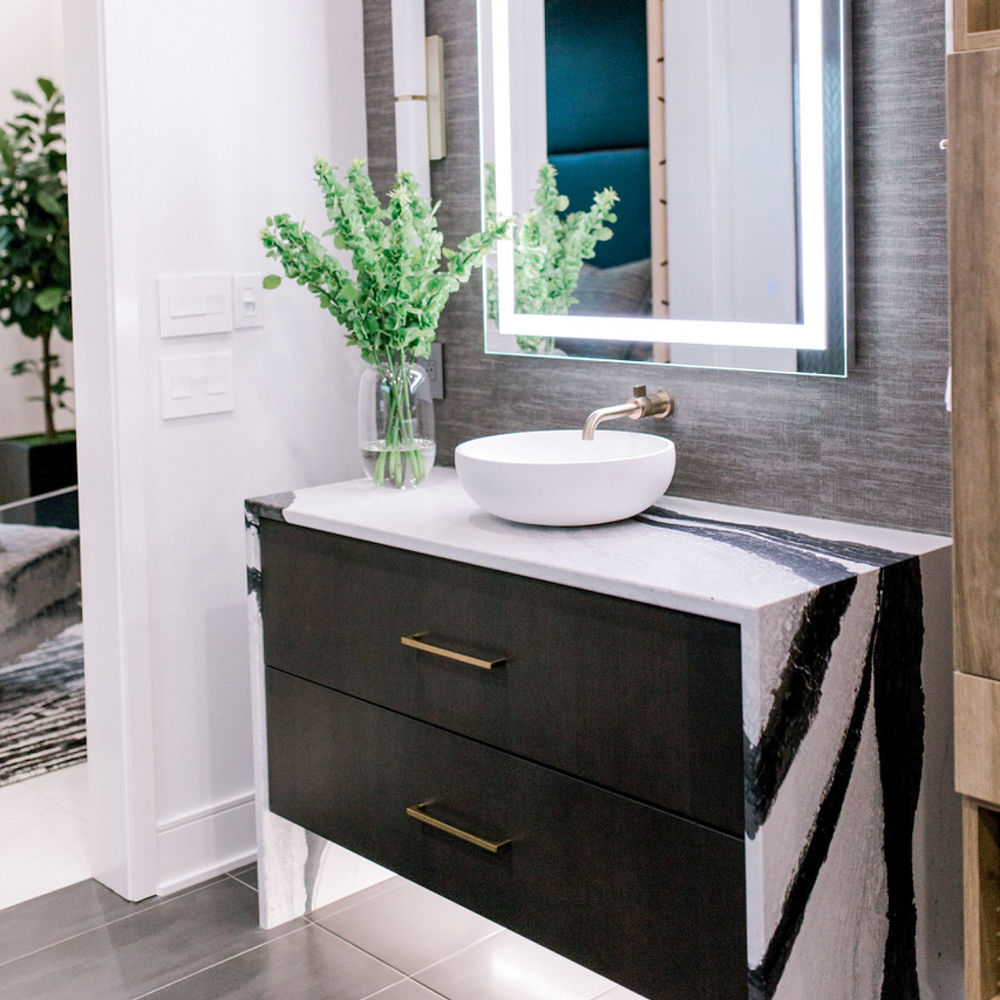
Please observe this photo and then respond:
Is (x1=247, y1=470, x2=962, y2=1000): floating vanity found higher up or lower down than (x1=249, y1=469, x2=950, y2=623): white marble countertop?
lower down

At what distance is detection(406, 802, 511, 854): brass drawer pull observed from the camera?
1.91 m

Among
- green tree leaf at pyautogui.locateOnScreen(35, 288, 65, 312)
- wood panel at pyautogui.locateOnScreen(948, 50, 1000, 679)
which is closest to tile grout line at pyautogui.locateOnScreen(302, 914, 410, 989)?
wood panel at pyautogui.locateOnScreen(948, 50, 1000, 679)

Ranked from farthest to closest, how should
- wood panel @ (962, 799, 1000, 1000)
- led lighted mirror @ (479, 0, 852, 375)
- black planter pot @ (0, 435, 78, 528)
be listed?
1. black planter pot @ (0, 435, 78, 528)
2. led lighted mirror @ (479, 0, 852, 375)
3. wood panel @ (962, 799, 1000, 1000)

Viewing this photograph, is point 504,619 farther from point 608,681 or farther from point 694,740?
point 694,740

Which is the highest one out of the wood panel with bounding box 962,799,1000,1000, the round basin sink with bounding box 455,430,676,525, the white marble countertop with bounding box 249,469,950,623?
the round basin sink with bounding box 455,430,676,525

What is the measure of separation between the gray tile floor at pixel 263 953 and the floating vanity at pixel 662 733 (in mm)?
246

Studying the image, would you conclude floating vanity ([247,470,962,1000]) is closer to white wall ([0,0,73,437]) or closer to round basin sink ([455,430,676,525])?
round basin sink ([455,430,676,525])

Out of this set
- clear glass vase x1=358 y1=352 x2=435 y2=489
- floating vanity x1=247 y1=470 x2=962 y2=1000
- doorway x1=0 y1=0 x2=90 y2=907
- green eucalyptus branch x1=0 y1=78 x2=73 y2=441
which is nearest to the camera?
floating vanity x1=247 y1=470 x2=962 y2=1000

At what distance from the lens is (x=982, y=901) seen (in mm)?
1469

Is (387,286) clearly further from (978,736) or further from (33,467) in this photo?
(33,467)

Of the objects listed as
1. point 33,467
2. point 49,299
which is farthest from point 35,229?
point 33,467

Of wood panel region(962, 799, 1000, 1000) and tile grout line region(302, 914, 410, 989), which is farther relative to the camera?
tile grout line region(302, 914, 410, 989)

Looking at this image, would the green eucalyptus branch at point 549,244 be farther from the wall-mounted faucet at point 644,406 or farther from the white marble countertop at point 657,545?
the white marble countertop at point 657,545

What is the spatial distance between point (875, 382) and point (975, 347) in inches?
22.7
